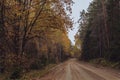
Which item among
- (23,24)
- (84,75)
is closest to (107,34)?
(84,75)

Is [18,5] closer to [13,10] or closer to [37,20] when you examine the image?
[13,10]

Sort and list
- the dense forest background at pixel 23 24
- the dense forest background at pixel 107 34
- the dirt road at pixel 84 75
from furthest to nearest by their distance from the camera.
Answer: the dense forest background at pixel 107 34
the dirt road at pixel 84 75
the dense forest background at pixel 23 24

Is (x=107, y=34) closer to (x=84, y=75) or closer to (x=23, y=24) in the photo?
(x=84, y=75)

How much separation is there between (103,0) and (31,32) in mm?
34940

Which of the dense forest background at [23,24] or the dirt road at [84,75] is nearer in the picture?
the dense forest background at [23,24]

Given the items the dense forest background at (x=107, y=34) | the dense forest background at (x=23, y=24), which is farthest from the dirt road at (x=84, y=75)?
the dense forest background at (x=107, y=34)

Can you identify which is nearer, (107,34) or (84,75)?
(84,75)

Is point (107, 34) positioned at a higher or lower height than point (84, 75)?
higher

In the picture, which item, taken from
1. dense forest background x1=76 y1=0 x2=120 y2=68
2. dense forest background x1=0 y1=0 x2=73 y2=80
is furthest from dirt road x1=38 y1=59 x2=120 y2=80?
dense forest background x1=76 y1=0 x2=120 y2=68

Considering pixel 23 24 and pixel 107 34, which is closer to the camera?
pixel 23 24

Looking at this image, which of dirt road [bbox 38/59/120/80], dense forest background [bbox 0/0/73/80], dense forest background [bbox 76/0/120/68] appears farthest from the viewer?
dense forest background [bbox 76/0/120/68]

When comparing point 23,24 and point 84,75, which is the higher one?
point 23,24

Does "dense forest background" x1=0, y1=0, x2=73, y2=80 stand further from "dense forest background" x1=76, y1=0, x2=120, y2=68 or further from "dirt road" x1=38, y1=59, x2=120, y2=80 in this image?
"dense forest background" x1=76, y1=0, x2=120, y2=68

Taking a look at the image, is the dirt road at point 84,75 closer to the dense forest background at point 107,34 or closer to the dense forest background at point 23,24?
the dense forest background at point 23,24
